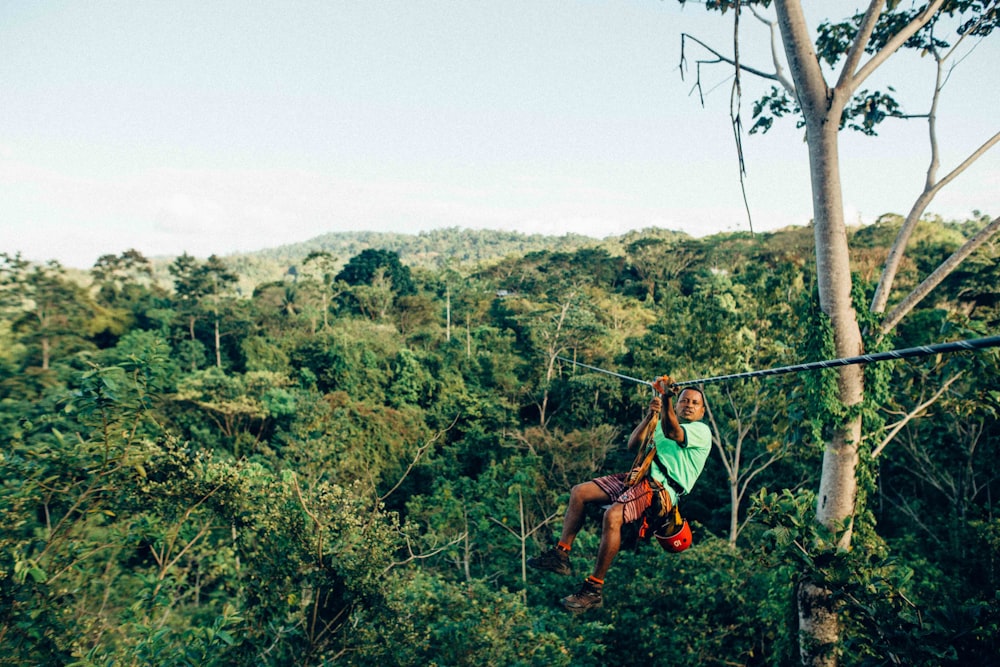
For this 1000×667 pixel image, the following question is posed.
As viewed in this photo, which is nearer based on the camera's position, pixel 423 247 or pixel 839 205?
pixel 839 205

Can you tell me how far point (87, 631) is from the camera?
554 cm

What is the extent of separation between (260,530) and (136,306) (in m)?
27.9

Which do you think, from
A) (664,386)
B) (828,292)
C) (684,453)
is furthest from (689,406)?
(828,292)

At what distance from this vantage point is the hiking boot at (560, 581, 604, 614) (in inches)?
112

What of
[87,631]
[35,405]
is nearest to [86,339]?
[35,405]

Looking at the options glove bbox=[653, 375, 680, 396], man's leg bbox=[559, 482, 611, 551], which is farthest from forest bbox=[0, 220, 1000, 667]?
glove bbox=[653, 375, 680, 396]

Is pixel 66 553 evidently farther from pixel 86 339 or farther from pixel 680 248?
pixel 680 248

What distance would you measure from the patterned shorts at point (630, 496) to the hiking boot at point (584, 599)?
15.3 inches

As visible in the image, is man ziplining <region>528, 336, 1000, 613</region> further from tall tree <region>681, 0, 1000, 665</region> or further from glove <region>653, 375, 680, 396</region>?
tall tree <region>681, 0, 1000, 665</region>

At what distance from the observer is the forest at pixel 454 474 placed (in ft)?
16.2

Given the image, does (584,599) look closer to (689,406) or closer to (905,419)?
(689,406)

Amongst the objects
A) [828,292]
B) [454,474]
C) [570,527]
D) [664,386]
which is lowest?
[454,474]

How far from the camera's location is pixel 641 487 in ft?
9.95

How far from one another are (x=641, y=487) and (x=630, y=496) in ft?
0.31
